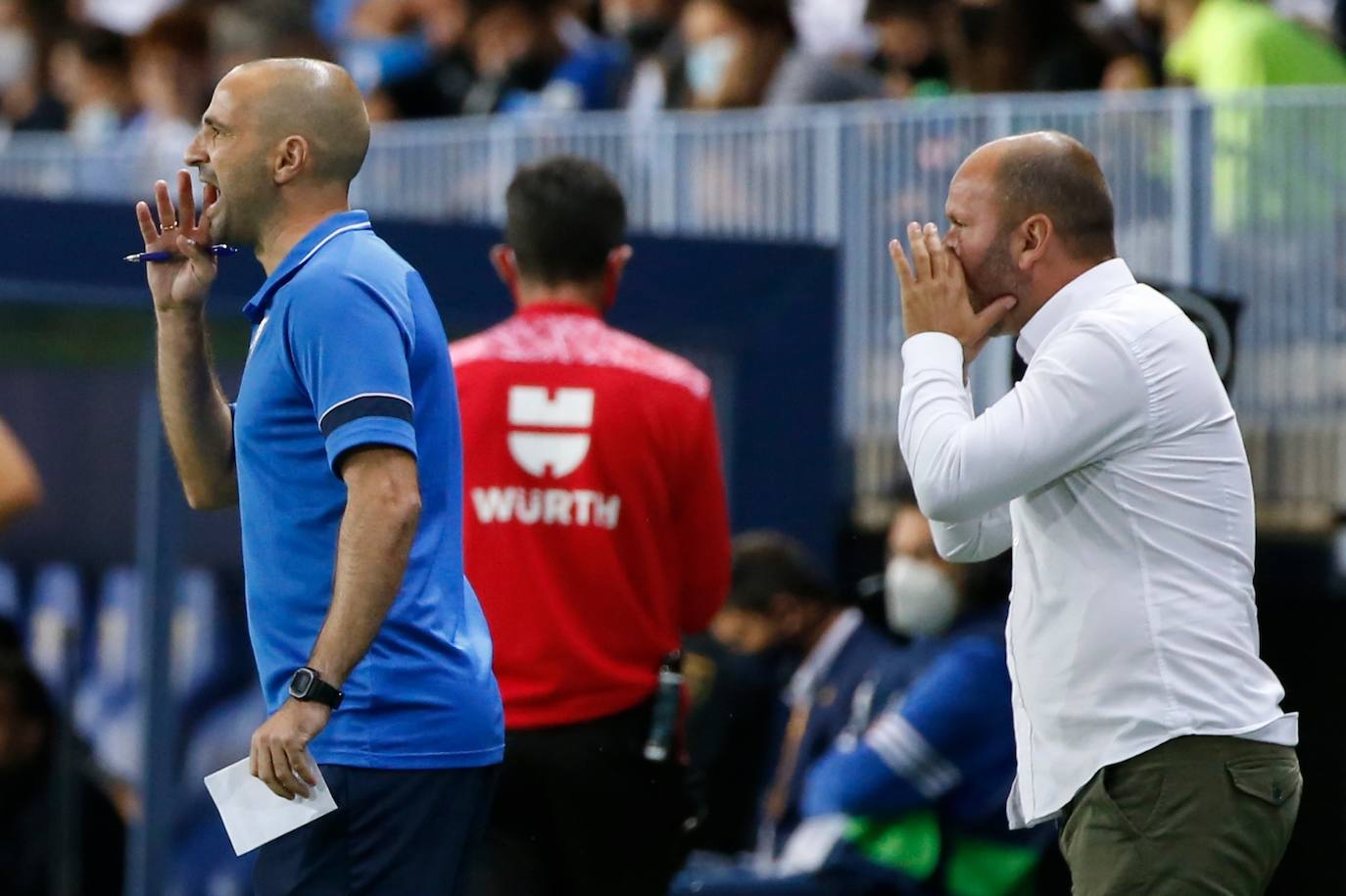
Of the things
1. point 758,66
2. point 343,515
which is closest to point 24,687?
point 758,66

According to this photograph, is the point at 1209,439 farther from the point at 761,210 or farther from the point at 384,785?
the point at 761,210

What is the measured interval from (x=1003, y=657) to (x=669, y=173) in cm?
259

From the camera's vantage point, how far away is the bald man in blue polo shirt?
3.43m

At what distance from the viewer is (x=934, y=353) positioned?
12.0 ft

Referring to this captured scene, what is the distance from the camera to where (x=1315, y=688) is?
7.60m

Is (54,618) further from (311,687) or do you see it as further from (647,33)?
(311,687)

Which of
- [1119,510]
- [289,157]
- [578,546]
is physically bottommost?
[578,546]

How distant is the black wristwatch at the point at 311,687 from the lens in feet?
11.2

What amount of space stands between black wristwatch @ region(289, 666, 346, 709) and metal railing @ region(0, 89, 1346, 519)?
4427mm

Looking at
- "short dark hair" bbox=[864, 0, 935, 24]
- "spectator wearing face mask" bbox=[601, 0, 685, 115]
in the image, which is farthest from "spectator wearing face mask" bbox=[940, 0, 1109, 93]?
"spectator wearing face mask" bbox=[601, 0, 685, 115]

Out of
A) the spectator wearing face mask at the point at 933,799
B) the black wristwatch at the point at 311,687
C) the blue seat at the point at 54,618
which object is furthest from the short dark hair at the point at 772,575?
the black wristwatch at the point at 311,687

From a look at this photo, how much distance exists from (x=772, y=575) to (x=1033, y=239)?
4206mm

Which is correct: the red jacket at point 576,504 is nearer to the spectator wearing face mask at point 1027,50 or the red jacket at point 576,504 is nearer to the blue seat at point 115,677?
the spectator wearing face mask at point 1027,50

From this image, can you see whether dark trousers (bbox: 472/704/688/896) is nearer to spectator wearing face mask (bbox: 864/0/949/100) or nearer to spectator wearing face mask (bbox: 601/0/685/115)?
spectator wearing face mask (bbox: 601/0/685/115)
